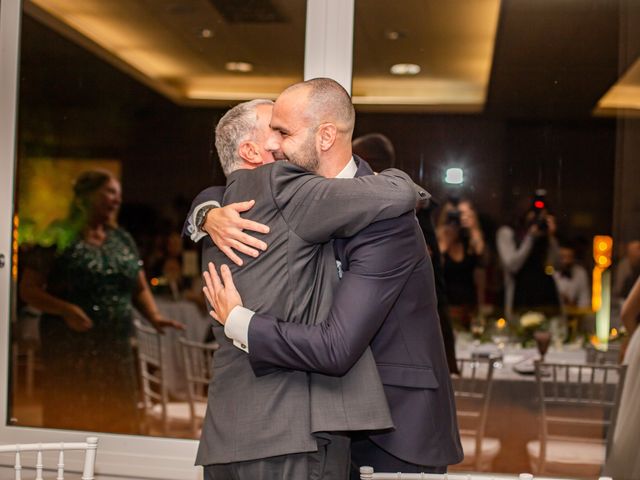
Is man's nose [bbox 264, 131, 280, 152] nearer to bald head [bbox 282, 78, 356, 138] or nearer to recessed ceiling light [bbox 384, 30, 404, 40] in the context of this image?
bald head [bbox 282, 78, 356, 138]

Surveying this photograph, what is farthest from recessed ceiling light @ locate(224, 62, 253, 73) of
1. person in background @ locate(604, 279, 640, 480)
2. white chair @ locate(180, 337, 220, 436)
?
person in background @ locate(604, 279, 640, 480)

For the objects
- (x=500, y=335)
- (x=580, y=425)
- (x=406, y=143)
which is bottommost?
(x=580, y=425)

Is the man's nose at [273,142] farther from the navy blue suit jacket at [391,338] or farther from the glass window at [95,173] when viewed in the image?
the glass window at [95,173]

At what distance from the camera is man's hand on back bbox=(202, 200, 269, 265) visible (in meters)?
1.66

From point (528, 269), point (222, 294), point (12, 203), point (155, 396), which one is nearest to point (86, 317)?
point (155, 396)

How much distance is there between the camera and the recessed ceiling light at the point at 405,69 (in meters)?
3.76

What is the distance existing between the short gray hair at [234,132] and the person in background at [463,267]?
8.07 ft

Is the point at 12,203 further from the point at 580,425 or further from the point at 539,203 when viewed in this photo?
the point at 580,425

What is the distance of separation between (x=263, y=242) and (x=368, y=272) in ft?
0.66

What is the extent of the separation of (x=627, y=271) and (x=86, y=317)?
2357mm

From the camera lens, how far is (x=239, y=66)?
416cm

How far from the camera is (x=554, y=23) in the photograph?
346 cm

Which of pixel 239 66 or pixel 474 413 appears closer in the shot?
pixel 474 413

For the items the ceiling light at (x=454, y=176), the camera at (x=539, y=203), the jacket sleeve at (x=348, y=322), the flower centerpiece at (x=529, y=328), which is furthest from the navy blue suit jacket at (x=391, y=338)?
the flower centerpiece at (x=529, y=328)
